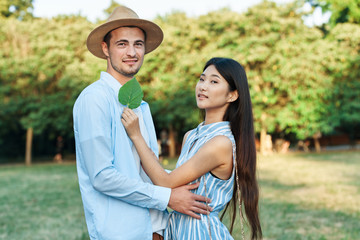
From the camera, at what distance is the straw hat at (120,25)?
2.29 m

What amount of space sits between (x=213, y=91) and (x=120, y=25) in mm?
732

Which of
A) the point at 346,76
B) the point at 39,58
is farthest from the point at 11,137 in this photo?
the point at 346,76

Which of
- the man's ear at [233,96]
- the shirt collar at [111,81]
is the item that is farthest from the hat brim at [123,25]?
the man's ear at [233,96]

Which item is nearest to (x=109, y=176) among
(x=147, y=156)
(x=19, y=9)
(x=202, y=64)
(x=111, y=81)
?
(x=147, y=156)

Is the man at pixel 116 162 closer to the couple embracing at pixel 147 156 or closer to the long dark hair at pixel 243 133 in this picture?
the couple embracing at pixel 147 156

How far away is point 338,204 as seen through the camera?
27.3 feet

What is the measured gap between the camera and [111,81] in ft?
7.58

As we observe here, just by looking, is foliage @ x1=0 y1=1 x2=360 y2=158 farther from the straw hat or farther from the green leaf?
the green leaf

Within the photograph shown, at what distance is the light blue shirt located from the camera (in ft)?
6.64

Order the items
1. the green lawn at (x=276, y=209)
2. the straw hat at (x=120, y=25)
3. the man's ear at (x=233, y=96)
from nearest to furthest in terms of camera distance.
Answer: the straw hat at (x=120, y=25) → the man's ear at (x=233, y=96) → the green lawn at (x=276, y=209)

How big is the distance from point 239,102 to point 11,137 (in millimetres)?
28659

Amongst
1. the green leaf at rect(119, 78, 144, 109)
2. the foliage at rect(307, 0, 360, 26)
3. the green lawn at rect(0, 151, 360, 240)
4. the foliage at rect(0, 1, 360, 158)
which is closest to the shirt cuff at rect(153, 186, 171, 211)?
the green leaf at rect(119, 78, 144, 109)

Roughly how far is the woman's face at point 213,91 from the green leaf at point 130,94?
0.49 meters

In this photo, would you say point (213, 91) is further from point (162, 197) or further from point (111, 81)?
point (162, 197)
